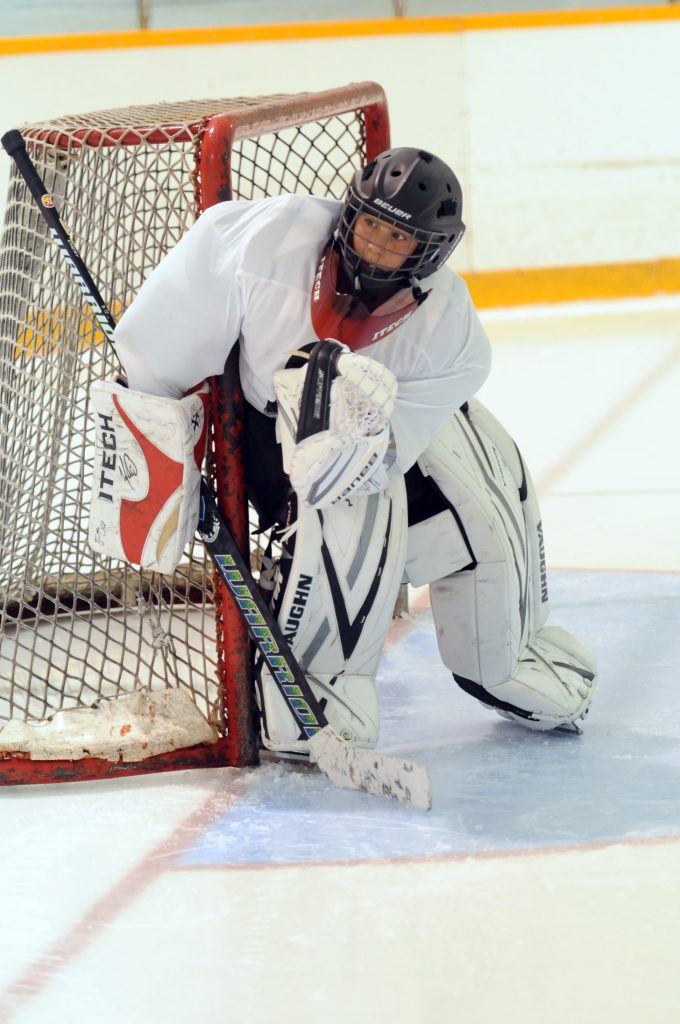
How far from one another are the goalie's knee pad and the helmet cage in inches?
14.9

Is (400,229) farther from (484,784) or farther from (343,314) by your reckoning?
(484,784)

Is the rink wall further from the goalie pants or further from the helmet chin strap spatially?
the helmet chin strap

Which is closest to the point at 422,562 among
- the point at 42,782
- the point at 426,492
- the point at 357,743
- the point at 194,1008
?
the point at 426,492

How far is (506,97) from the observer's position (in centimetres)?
607

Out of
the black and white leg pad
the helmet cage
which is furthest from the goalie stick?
the helmet cage

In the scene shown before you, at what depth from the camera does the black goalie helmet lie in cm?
175

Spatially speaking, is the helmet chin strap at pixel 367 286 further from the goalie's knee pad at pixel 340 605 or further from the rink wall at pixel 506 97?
the rink wall at pixel 506 97

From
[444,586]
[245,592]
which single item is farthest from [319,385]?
[444,586]

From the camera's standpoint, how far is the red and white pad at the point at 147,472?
6.16ft

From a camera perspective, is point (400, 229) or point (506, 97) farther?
point (506, 97)

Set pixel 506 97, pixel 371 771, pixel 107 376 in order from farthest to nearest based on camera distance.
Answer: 1. pixel 506 97
2. pixel 107 376
3. pixel 371 771

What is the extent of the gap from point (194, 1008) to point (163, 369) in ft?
2.87

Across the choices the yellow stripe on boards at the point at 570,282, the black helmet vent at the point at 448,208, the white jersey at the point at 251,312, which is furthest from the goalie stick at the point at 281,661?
the yellow stripe on boards at the point at 570,282

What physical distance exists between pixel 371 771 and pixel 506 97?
4.79 m
